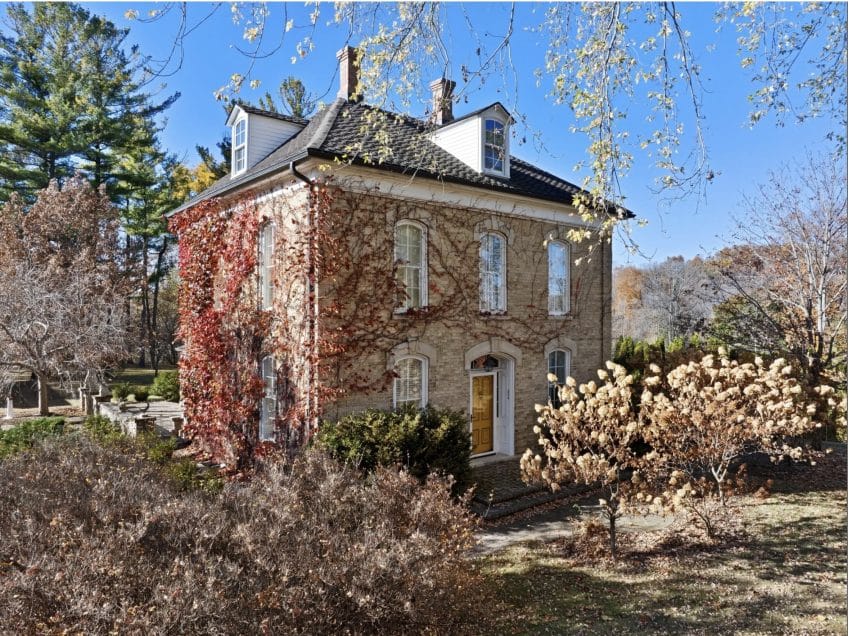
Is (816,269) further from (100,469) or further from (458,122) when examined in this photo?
(100,469)

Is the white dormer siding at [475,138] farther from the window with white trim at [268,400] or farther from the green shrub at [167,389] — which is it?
the green shrub at [167,389]

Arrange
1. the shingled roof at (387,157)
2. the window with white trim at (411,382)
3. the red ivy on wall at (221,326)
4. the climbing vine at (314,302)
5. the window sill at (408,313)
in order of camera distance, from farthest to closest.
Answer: the red ivy on wall at (221,326), the window with white trim at (411,382), the window sill at (408,313), the shingled roof at (387,157), the climbing vine at (314,302)

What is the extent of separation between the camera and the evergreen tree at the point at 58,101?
83.8ft

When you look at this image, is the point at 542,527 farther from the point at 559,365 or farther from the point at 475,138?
the point at 475,138

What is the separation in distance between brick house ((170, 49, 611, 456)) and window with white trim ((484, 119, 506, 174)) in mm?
44

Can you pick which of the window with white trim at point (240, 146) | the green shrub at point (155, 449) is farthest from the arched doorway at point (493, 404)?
the window with white trim at point (240, 146)

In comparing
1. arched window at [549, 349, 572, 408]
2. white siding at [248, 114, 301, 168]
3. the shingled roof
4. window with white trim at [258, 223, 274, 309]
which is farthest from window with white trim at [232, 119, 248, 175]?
arched window at [549, 349, 572, 408]

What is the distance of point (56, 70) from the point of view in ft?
89.0

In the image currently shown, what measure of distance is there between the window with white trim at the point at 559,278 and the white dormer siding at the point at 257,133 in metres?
8.15

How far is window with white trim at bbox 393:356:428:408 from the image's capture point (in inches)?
480

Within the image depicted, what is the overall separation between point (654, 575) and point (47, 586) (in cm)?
703

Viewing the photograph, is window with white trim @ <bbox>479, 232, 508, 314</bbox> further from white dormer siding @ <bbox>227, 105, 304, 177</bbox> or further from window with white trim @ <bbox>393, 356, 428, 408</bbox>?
white dormer siding @ <bbox>227, 105, 304, 177</bbox>

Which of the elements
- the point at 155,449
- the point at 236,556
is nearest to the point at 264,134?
the point at 155,449

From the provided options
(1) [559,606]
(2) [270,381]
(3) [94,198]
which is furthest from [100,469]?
(3) [94,198]
